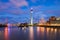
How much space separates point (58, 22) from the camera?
640 feet

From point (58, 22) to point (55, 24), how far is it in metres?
5.74

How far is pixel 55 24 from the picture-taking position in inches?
7844
